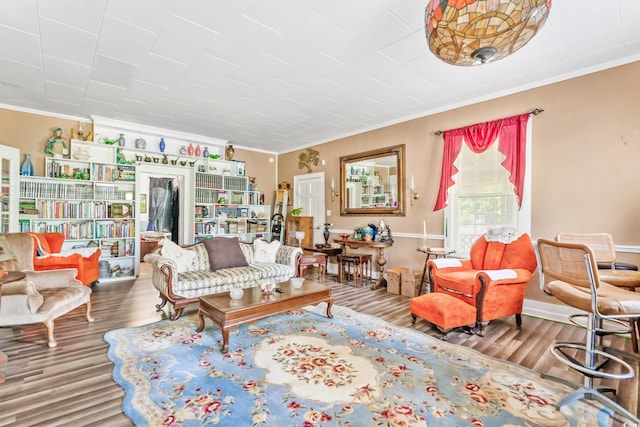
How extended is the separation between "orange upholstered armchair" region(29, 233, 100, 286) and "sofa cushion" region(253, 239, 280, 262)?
228 centimetres

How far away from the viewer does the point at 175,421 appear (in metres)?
1.65

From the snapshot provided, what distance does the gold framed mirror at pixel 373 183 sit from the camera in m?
5.06

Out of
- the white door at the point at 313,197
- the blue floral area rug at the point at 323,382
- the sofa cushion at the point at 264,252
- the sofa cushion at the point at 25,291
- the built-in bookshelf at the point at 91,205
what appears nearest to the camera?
the blue floral area rug at the point at 323,382

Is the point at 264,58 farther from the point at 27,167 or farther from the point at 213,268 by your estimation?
the point at 27,167

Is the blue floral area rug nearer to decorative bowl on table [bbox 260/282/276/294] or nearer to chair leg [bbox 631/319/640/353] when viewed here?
decorative bowl on table [bbox 260/282/276/294]

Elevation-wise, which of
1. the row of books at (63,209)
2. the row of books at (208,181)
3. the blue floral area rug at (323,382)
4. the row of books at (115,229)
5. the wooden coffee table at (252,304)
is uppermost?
the row of books at (208,181)

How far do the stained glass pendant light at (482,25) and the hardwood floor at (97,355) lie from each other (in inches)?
93.9

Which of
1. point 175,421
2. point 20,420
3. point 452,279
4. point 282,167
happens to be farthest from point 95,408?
point 282,167

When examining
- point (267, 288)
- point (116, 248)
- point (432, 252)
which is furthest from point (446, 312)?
point (116, 248)

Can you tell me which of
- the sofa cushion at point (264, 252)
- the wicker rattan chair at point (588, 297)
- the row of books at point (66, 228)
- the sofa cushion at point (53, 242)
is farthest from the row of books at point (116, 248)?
the wicker rattan chair at point (588, 297)

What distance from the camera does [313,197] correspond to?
671 cm

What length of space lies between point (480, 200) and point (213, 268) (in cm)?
391

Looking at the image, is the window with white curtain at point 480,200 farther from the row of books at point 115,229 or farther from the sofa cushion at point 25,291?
the row of books at point 115,229

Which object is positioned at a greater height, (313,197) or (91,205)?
(313,197)
